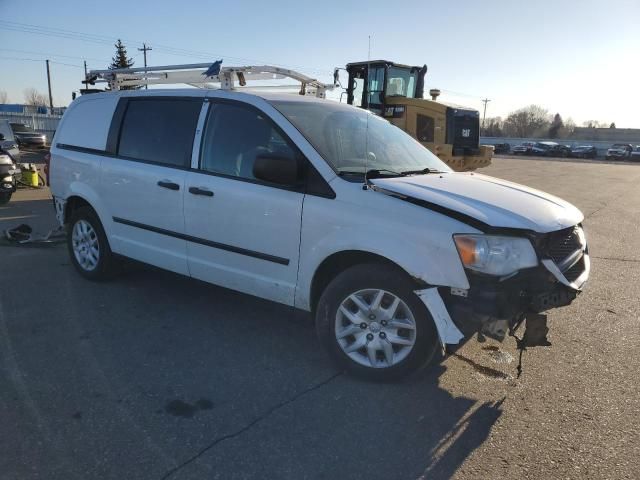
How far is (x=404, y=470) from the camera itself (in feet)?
8.56

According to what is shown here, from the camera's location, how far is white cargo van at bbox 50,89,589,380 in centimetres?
307

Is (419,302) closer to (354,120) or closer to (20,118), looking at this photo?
(354,120)

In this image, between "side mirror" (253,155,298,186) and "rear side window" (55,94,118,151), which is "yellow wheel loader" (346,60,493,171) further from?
"side mirror" (253,155,298,186)

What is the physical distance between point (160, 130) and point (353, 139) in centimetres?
176

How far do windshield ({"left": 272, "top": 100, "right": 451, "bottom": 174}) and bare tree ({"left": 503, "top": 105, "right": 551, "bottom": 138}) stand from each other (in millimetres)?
116538

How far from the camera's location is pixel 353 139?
13.9ft

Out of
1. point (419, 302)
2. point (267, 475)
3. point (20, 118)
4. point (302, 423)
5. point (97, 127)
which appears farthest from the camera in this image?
point (20, 118)

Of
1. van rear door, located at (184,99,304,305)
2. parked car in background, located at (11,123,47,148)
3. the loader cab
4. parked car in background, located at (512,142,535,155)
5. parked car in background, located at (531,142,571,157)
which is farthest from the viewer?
parked car in background, located at (512,142,535,155)

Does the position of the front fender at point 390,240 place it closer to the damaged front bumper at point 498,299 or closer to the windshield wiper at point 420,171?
the damaged front bumper at point 498,299

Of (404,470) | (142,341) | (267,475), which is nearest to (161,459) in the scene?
(267,475)

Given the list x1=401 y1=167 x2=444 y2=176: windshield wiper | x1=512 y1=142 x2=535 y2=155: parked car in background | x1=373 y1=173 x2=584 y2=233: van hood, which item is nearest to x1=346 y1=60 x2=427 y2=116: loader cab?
x1=401 y1=167 x2=444 y2=176: windshield wiper

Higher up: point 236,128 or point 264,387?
point 236,128

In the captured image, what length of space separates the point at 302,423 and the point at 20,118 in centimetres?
4008

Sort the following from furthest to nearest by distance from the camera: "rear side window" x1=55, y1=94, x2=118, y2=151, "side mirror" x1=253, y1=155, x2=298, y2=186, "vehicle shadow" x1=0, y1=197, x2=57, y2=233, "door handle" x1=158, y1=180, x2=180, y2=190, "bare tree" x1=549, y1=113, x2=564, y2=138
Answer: "bare tree" x1=549, y1=113, x2=564, y2=138
"vehicle shadow" x1=0, y1=197, x2=57, y2=233
"rear side window" x1=55, y1=94, x2=118, y2=151
"door handle" x1=158, y1=180, x2=180, y2=190
"side mirror" x1=253, y1=155, x2=298, y2=186
